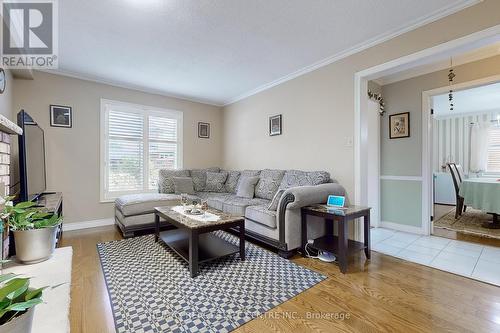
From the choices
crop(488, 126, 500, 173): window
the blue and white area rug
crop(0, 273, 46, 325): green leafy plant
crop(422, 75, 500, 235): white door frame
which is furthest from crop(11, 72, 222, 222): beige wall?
crop(488, 126, 500, 173): window

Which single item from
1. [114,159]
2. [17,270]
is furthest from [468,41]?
[114,159]

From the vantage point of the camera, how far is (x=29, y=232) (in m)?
1.28

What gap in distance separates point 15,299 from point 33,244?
74 cm

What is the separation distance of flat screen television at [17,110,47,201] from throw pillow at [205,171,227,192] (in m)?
2.47

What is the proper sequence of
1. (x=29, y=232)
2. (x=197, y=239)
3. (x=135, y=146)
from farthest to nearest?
1. (x=135, y=146)
2. (x=197, y=239)
3. (x=29, y=232)

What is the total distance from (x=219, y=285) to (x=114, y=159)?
3.19m

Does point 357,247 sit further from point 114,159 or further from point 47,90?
point 47,90

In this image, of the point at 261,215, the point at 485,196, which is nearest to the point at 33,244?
the point at 261,215

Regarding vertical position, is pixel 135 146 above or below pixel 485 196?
above

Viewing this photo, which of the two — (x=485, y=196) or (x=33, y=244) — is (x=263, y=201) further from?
(x=485, y=196)

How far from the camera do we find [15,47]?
8.46 feet

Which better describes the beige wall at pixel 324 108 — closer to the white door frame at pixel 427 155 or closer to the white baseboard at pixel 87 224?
the white door frame at pixel 427 155

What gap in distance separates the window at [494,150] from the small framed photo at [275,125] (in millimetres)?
5752

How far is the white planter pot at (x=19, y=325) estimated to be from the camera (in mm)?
655
